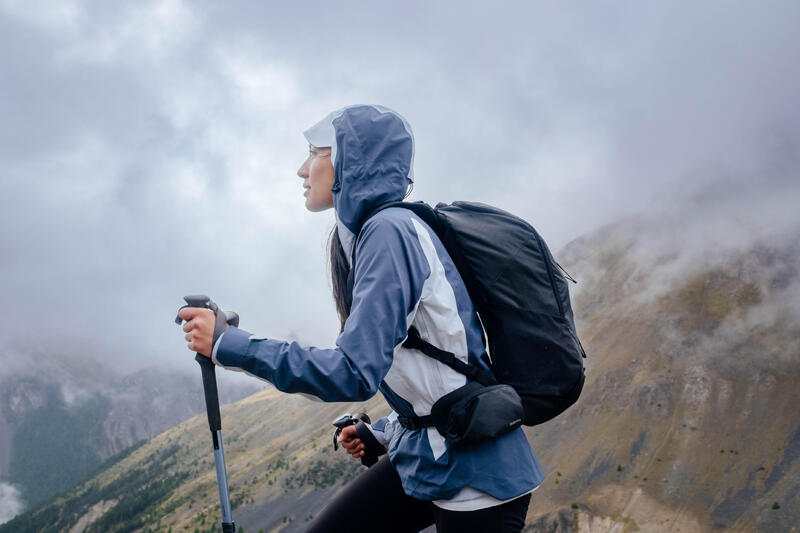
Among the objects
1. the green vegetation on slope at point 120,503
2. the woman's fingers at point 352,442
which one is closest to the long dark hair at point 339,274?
the woman's fingers at point 352,442

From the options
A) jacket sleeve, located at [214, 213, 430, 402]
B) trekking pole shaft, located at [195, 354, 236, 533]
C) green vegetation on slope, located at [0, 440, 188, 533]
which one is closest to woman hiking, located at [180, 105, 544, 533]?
jacket sleeve, located at [214, 213, 430, 402]

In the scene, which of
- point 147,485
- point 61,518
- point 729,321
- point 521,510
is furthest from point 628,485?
point 61,518

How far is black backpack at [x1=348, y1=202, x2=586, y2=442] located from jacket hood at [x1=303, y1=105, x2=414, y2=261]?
195mm

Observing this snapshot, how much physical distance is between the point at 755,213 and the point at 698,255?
2305 centimetres

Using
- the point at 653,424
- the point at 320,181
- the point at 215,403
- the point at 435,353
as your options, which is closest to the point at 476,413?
the point at 435,353

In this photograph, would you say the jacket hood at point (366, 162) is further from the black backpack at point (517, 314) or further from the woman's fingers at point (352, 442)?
the woman's fingers at point (352, 442)

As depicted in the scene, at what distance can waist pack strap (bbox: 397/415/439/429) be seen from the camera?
9.99 feet

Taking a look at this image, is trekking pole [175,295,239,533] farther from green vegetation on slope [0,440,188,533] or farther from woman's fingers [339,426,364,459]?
green vegetation on slope [0,440,188,533]

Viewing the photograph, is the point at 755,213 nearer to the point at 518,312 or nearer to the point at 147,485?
the point at 518,312

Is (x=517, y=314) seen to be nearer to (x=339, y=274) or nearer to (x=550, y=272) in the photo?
(x=550, y=272)

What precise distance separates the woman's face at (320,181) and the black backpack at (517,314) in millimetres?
709

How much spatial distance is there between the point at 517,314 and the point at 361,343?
1002 mm

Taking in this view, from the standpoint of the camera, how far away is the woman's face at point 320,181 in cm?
377

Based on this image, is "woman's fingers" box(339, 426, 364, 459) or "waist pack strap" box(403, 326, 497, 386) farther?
"woman's fingers" box(339, 426, 364, 459)
